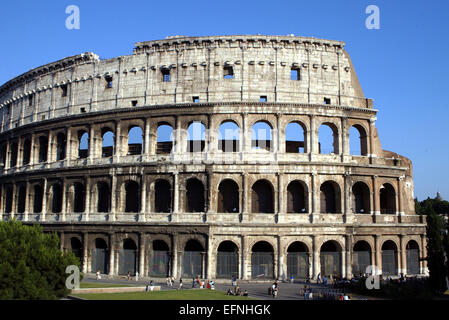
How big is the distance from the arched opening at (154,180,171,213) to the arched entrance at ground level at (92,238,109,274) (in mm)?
4943

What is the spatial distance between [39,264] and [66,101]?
62.1 feet

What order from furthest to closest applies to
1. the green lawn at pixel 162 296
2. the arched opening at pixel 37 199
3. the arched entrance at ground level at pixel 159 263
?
the arched opening at pixel 37 199, the arched entrance at ground level at pixel 159 263, the green lawn at pixel 162 296

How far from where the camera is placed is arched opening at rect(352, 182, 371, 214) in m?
30.6

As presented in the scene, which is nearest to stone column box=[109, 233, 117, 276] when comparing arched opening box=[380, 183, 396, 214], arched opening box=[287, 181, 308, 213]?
arched opening box=[287, 181, 308, 213]

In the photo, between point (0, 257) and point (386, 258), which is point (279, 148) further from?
point (0, 257)

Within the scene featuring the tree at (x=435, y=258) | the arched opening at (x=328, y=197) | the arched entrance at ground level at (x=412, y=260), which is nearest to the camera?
the tree at (x=435, y=258)

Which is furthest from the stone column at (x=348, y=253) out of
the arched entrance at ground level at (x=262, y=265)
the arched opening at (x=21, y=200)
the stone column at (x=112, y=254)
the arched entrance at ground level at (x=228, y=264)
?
the arched opening at (x=21, y=200)

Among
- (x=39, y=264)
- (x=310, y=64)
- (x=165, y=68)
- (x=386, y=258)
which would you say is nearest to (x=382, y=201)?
(x=386, y=258)

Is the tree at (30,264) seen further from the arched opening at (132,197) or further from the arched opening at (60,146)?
the arched opening at (60,146)

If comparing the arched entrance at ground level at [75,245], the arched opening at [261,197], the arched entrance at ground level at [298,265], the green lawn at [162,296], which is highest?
the arched opening at [261,197]

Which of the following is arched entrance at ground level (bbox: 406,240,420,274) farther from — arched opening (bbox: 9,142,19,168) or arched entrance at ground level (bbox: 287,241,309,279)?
arched opening (bbox: 9,142,19,168)

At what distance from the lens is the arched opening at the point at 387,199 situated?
31422 mm

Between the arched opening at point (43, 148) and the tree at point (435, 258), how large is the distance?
31.2 metres

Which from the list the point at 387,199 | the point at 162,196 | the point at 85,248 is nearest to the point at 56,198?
the point at 85,248
